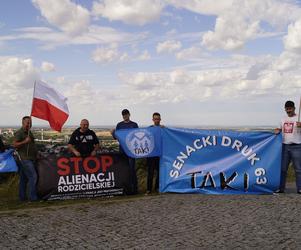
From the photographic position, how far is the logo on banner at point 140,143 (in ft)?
33.1

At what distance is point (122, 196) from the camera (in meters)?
9.93

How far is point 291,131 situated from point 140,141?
3413 millimetres

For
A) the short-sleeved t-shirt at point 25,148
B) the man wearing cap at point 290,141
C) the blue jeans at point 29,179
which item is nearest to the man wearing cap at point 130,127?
the short-sleeved t-shirt at point 25,148

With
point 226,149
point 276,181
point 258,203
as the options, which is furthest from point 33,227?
point 276,181

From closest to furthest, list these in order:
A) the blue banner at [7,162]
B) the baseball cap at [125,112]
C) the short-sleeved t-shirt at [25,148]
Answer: the short-sleeved t-shirt at [25,148]
the blue banner at [7,162]
the baseball cap at [125,112]

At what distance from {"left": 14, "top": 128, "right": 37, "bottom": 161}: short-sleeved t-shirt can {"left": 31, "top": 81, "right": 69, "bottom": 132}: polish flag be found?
0.57 m

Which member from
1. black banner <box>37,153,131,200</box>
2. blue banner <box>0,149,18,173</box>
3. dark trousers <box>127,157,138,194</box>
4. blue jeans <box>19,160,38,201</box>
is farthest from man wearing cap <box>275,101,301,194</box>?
blue banner <box>0,149,18,173</box>

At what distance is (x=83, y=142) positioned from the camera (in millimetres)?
9953

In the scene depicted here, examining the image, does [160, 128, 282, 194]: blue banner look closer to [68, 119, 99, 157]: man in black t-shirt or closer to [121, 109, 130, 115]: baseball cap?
[121, 109, 130, 115]: baseball cap

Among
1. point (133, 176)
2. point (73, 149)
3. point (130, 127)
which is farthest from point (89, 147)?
point (133, 176)

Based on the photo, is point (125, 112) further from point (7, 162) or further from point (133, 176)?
point (7, 162)

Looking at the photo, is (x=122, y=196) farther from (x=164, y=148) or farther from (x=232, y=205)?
(x=232, y=205)

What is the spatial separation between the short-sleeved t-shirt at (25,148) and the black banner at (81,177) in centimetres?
25

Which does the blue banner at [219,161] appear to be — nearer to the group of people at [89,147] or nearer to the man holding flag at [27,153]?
the group of people at [89,147]
